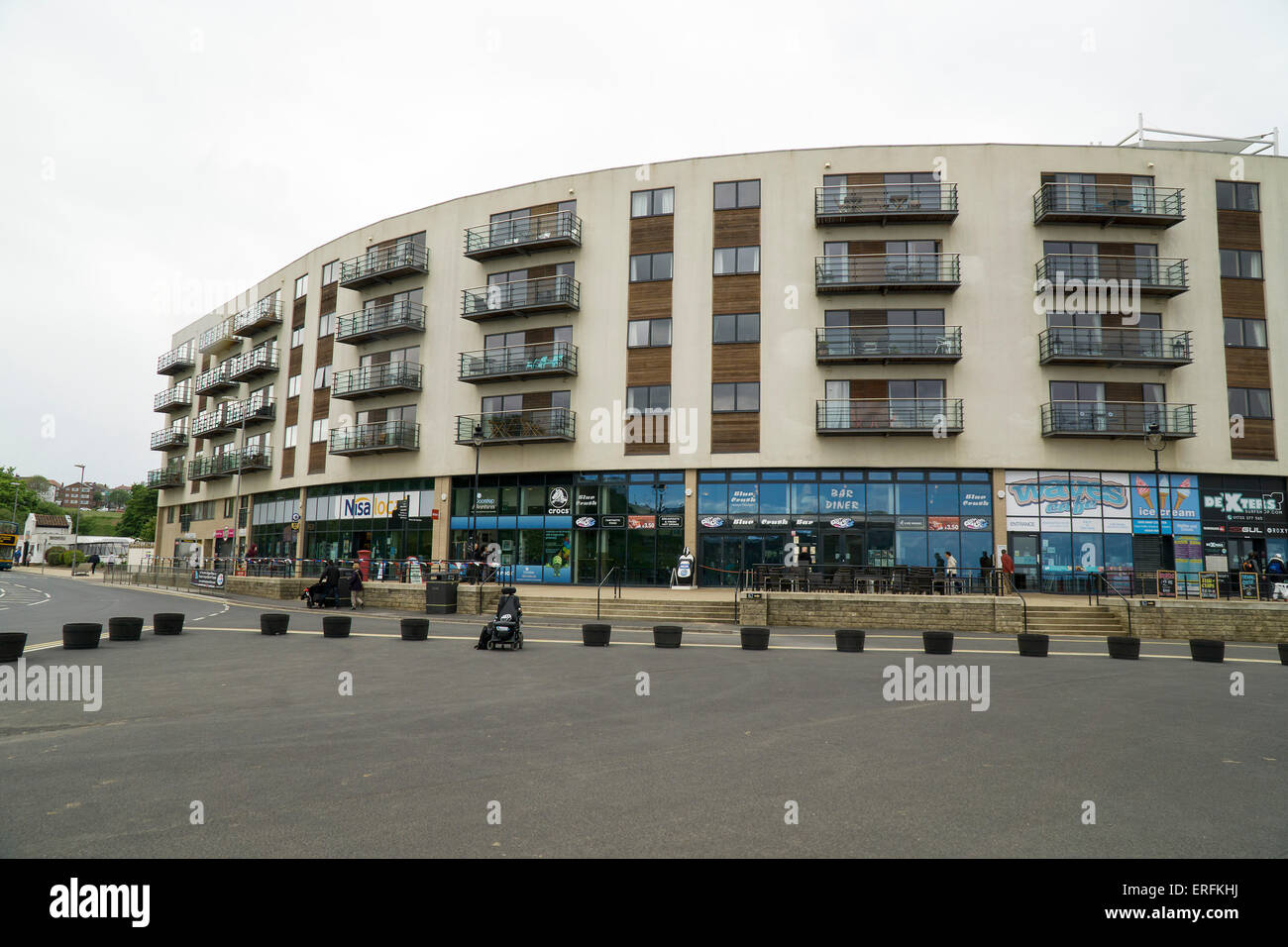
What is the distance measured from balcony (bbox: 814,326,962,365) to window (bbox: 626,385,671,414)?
6.62m


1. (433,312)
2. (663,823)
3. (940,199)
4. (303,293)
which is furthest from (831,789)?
(303,293)

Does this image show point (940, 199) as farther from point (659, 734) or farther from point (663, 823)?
point (663, 823)

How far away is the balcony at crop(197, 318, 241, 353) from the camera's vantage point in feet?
172

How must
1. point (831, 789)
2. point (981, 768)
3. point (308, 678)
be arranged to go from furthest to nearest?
1. point (308, 678)
2. point (981, 768)
3. point (831, 789)

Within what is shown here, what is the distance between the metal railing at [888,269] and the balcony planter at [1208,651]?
1812 cm

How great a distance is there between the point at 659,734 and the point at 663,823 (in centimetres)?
283

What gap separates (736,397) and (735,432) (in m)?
1.52

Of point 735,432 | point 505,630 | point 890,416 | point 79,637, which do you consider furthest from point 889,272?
point 79,637

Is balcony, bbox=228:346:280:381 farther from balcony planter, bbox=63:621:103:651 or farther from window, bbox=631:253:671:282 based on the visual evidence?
balcony planter, bbox=63:621:103:651

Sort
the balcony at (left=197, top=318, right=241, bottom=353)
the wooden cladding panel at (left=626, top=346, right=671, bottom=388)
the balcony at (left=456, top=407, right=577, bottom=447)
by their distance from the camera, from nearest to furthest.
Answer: the wooden cladding panel at (left=626, top=346, right=671, bottom=388)
the balcony at (left=456, top=407, right=577, bottom=447)
the balcony at (left=197, top=318, right=241, bottom=353)

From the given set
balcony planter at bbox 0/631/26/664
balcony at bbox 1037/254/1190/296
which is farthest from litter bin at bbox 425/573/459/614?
balcony at bbox 1037/254/1190/296

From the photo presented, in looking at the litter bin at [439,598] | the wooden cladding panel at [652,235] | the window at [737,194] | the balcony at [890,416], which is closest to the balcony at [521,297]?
the wooden cladding panel at [652,235]
